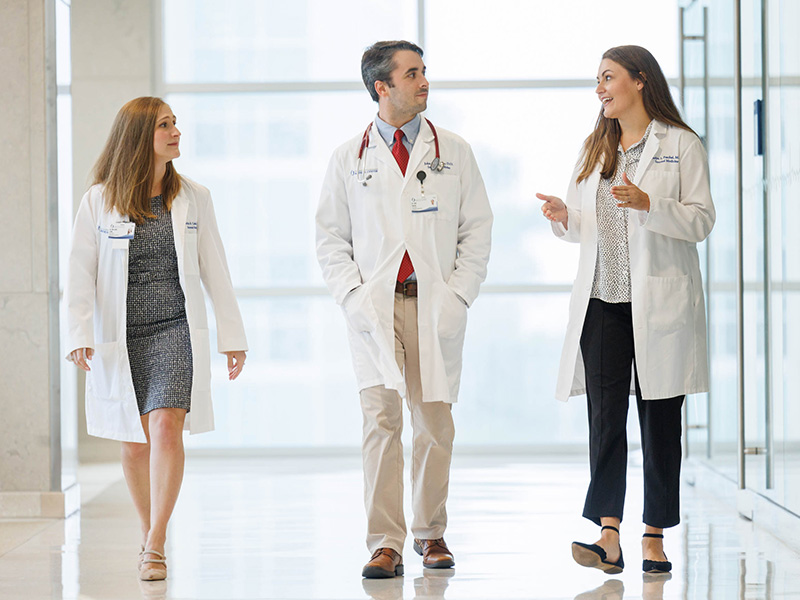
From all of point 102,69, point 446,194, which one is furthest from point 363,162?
point 102,69

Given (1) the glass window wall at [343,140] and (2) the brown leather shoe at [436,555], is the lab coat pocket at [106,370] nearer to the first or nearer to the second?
(2) the brown leather shoe at [436,555]

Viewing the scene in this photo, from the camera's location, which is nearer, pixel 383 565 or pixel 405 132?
pixel 383 565

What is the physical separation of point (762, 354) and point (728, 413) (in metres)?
0.81

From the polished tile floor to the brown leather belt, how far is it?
90 centimetres

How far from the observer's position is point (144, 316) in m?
3.44

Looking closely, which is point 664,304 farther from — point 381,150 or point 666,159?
point 381,150

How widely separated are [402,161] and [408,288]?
0.43 metres

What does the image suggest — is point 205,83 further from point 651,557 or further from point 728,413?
point 651,557

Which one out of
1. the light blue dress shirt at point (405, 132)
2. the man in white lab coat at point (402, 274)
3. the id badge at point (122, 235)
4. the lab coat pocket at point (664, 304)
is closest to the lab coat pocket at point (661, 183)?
the lab coat pocket at point (664, 304)

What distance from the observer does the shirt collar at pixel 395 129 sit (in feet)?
11.6

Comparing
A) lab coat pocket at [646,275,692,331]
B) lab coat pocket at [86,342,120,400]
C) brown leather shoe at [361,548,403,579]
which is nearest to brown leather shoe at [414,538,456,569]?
brown leather shoe at [361,548,403,579]

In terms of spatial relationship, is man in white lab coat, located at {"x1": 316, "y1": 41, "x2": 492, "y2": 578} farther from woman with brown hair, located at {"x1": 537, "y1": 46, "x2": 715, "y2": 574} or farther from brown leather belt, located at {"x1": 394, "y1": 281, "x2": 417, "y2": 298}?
woman with brown hair, located at {"x1": 537, "y1": 46, "x2": 715, "y2": 574}

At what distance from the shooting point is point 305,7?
6.67 m

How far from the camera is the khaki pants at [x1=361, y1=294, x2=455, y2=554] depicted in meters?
3.42
